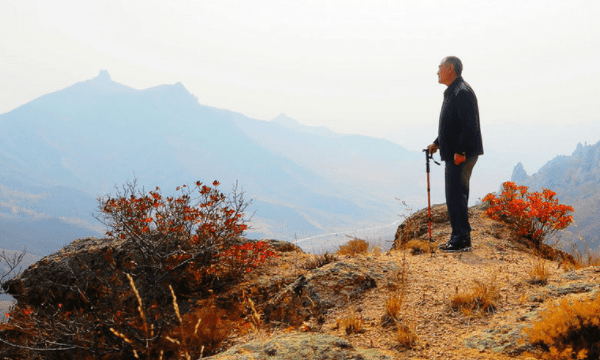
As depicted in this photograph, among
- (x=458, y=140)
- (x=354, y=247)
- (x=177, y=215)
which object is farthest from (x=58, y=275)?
(x=458, y=140)

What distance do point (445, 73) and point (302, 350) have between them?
5.56m

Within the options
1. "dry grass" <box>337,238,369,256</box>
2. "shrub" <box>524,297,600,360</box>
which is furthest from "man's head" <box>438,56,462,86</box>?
"shrub" <box>524,297,600,360</box>

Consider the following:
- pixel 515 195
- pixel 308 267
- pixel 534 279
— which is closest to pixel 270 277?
pixel 308 267

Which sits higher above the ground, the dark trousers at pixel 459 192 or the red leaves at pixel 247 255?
the dark trousers at pixel 459 192

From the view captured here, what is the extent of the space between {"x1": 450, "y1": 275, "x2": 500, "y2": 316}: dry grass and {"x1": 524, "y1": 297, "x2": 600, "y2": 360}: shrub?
748 millimetres

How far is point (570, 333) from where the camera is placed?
108 inches

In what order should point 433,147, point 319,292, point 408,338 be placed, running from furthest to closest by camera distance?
point 433,147 → point 319,292 → point 408,338

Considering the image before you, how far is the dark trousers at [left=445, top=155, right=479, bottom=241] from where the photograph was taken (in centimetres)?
631

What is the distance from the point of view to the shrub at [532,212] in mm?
7477

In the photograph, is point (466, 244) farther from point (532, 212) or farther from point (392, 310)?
point (392, 310)

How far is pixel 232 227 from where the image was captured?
613cm

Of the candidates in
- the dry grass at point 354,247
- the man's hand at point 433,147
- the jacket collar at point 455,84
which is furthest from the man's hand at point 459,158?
the dry grass at point 354,247

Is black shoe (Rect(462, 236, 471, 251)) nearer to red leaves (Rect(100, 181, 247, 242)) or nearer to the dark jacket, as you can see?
the dark jacket

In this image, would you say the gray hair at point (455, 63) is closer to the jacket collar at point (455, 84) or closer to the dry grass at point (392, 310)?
the jacket collar at point (455, 84)
